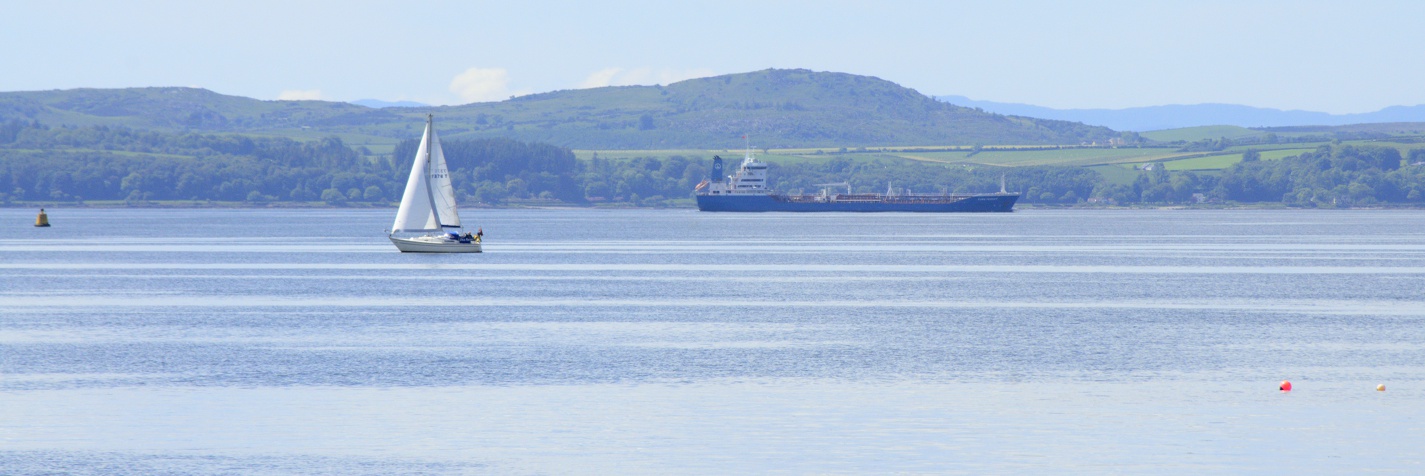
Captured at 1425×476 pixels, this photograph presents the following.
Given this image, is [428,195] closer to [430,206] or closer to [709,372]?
[430,206]

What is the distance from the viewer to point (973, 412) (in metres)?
34.8

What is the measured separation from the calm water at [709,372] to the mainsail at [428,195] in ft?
52.2

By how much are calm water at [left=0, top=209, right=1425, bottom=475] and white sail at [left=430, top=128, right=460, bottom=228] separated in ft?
54.7

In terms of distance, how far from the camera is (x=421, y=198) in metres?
105

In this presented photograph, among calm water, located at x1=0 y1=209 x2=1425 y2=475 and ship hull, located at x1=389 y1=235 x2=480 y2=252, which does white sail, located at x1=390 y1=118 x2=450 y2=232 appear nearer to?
ship hull, located at x1=389 y1=235 x2=480 y2=252

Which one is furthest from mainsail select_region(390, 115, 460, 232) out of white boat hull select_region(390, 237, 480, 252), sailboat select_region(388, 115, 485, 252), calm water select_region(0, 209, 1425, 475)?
calm water select_region(0, 209, 1425, 475)

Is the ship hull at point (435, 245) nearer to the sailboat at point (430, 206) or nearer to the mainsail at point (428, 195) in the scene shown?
the sailboat at point (430, 206)

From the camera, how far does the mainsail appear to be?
10500 cm

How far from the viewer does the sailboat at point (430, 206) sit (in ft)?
345

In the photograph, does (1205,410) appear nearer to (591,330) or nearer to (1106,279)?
(591,330)

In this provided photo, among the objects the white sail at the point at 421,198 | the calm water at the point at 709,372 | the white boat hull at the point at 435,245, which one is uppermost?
the white sail at the point at 421,198

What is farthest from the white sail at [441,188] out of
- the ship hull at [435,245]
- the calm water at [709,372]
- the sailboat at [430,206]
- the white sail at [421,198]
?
the calm water at [709,372]

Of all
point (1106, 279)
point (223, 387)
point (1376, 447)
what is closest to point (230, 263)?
point (1106, 279)

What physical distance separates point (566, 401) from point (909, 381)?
852cm
